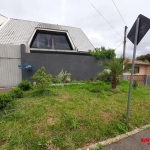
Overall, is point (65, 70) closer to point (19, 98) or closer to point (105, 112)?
point (19, 98)

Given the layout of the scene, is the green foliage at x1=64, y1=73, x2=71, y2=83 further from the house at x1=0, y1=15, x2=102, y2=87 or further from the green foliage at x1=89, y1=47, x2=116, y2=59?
the green foliage at x1=89, y1=47, x2=116, y2=59

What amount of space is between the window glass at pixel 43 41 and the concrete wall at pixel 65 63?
7.28ft

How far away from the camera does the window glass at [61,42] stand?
10.4 metres

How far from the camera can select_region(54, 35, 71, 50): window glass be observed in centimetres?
1038

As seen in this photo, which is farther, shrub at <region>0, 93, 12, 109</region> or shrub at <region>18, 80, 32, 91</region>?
shrub at <region>18, 80, 32, 91</region>

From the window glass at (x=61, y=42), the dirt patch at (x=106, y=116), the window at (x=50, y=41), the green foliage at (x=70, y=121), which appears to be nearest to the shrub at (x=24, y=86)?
the green foliage at (x=70, y=121)

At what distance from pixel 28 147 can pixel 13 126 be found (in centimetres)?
76

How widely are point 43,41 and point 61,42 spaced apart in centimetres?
182

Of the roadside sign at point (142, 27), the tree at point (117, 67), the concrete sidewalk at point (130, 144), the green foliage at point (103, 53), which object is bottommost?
the concrete sidewalk at point (130, 144)

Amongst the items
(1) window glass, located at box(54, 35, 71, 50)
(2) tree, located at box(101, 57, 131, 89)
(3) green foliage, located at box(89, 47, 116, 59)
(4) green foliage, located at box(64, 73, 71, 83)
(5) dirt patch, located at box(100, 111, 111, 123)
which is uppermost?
(1) window glass, located at box(54, 35, 71, 50)

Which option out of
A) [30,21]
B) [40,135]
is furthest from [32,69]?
[30,21]

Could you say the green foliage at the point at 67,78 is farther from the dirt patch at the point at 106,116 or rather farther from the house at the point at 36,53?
the dirt patch at the point at 106,116

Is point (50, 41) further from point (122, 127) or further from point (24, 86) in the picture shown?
point (122, 127)

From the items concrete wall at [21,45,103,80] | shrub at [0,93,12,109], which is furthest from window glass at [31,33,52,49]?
shrub at [0,93,12,109]
